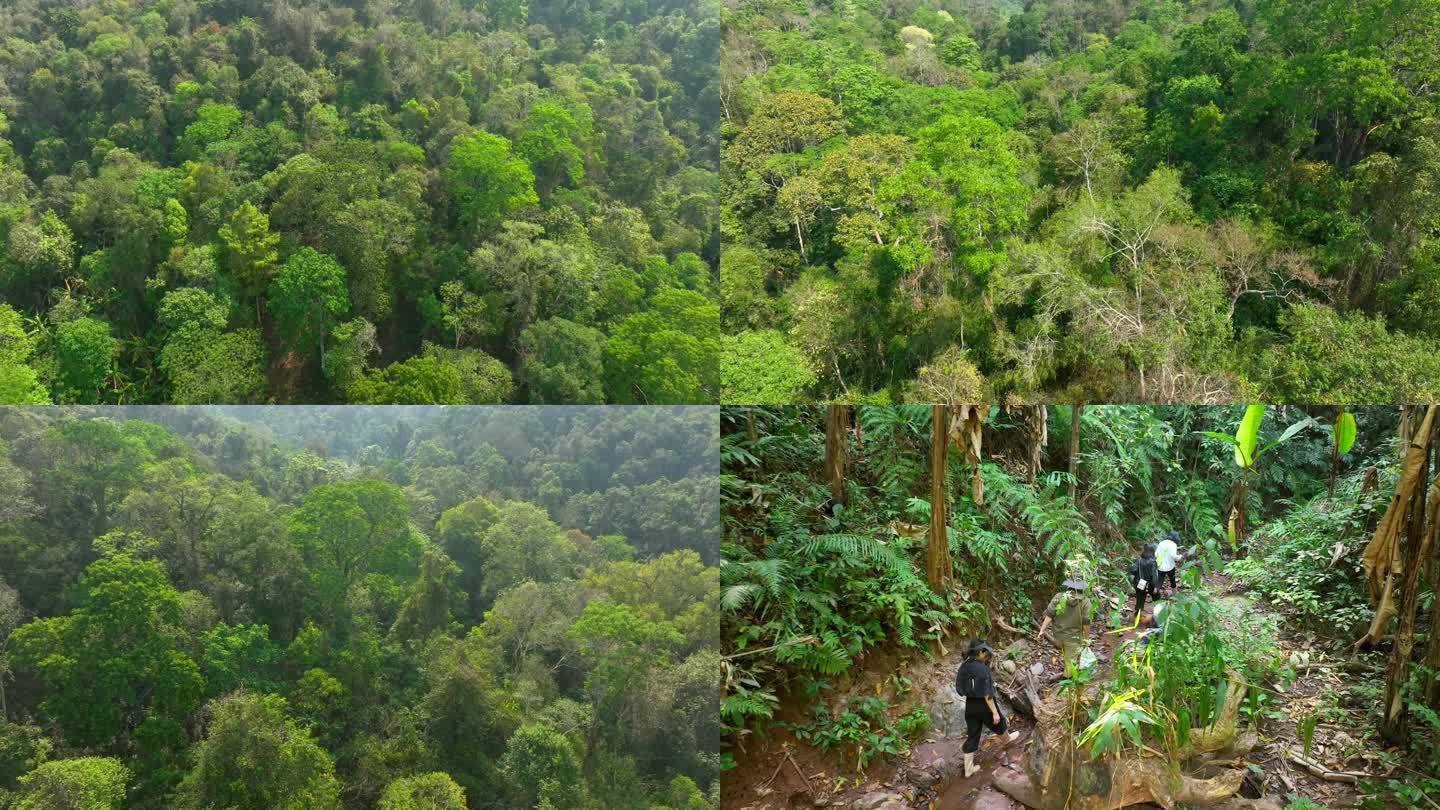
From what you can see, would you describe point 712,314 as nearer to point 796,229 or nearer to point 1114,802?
point 796,229

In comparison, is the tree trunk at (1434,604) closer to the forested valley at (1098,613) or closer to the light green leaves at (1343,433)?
the forested valley at (1098,613)

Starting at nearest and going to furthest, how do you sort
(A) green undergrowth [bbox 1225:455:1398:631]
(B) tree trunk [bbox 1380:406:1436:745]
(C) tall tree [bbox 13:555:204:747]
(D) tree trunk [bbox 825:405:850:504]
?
(C) tall tree [bbox 13:555:204:747], (B) tree trunk [bbox 1380:406:1436:745], (A) green undergrowth [bbox 1225:455:1398:631], (D) tree trunk [bbox 825:405:850:504]

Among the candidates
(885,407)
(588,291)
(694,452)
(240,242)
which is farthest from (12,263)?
(885,407)

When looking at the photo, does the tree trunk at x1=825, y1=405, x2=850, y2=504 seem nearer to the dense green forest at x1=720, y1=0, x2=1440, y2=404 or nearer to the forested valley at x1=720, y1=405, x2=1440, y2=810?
the forested valley at x1=720, y1=405, x2=1440, y2=810

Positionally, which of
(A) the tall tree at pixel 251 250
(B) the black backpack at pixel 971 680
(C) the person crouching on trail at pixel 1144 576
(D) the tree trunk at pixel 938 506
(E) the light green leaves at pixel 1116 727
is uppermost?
(A) the tall tree at pixel 251 250

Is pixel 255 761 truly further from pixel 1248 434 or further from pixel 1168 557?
pixel 1248 434

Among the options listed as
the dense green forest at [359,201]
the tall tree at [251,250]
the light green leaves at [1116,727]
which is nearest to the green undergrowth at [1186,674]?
the light green leaves at [1116,727]

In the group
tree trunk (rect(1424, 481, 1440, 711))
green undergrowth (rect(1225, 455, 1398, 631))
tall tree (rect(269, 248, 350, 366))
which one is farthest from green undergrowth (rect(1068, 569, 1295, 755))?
tall tree (rect(269, 248, 350, 366))
